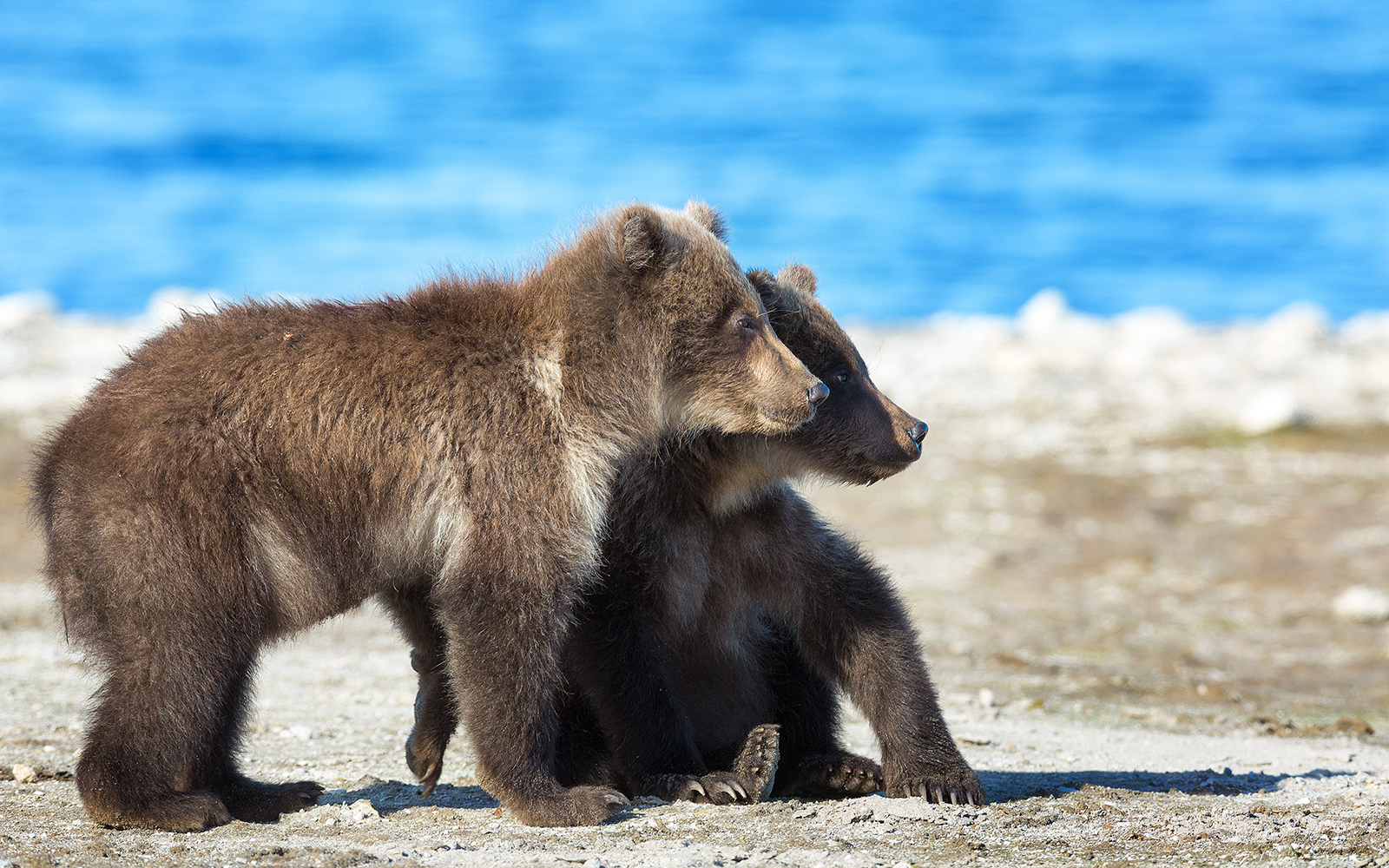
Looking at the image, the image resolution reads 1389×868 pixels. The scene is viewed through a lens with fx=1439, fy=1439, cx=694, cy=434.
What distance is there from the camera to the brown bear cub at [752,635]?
5.57 meters

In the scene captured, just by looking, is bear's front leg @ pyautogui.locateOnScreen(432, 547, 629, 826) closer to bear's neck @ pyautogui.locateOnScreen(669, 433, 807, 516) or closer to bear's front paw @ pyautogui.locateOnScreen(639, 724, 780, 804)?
bear's front paw @ pyautogui.locateOnScreen(639, 724, 780, 804)

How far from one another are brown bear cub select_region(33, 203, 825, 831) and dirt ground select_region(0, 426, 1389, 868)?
321 mm

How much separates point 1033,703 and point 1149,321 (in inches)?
566

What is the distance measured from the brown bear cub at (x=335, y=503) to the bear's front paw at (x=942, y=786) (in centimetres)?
118

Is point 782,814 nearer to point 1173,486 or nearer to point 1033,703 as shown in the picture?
point 1033,703

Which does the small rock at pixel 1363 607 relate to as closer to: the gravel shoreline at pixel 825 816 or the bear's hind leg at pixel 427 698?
the gravel shoreline at pixel 825 816

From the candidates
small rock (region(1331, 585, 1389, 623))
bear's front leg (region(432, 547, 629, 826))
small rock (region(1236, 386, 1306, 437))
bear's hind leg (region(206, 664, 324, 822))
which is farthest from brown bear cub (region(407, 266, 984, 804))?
small rock (region(1236, 386, 1306, 437))

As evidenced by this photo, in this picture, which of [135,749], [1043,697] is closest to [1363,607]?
[1043,697]

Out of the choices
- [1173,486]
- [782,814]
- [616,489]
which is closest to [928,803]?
[782,814]

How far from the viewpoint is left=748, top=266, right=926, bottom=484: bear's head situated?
6082 millimetres

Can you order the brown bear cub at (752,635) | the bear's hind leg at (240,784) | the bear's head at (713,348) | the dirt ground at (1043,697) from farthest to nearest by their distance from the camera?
1. the bear's head at (713,348)
2. the brown bear cub at (752,635)
3. the bear's hind leg at (240,784)
4. the dirt ground at (1043,697)

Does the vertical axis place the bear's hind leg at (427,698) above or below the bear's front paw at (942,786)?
above

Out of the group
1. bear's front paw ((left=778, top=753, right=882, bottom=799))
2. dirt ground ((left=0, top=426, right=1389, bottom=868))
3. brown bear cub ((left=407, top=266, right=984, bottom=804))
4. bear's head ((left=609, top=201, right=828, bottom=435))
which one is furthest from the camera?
bear's front paw ((left=778, top=753, right=882, bottom=799))

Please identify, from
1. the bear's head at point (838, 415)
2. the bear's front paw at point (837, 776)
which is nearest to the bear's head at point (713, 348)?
the bear's head at point (838, 415)
